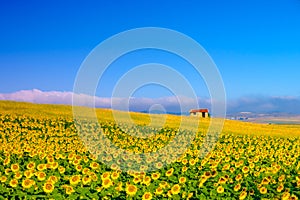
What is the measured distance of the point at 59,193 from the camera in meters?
7.81

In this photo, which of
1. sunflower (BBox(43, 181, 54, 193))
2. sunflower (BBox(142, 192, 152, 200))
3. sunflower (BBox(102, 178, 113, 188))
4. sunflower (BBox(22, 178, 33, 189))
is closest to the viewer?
sunflower (BBox(142, 192, 152, 200))

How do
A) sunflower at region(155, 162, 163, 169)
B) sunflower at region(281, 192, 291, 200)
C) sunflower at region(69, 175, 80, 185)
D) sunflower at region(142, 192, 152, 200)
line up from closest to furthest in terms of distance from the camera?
1. sunflower at region(142, 192, 152, 200)
2. sunflower at region(281, 192, 291, 200)
3. sunflower at region(69, 175, 80, 185)
4. sunflower at region(155, 162, 163, 169)

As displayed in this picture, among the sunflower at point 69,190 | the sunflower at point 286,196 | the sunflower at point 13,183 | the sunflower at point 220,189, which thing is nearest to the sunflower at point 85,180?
the sunflower at point 69,190

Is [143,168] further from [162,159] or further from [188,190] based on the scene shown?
[188,190]

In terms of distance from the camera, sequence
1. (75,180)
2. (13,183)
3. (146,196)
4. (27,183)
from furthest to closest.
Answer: (75,180) → (13,183) → (27,183) → (146,196)

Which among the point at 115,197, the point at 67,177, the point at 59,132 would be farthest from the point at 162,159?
the point at 59,132

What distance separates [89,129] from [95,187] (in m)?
16.1

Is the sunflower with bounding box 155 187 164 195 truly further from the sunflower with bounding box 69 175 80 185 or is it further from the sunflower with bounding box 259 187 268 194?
the sunflower with bounding box 259 187 268 194

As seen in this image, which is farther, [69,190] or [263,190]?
[263,190]

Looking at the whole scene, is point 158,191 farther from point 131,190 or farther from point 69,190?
point 69,190

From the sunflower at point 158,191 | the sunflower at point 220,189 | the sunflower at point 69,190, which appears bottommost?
the sunflower at point 69,190

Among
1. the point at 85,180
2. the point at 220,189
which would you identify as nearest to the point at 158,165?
the point at 85,180

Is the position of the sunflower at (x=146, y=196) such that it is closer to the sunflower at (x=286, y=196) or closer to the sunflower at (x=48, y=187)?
the sunflower at (x=48, y=187)

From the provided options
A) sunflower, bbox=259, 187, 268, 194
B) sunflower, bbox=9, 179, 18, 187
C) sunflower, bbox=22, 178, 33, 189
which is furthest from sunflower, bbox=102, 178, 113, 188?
→ sunflower, bbox=259, 187, 268, 194
